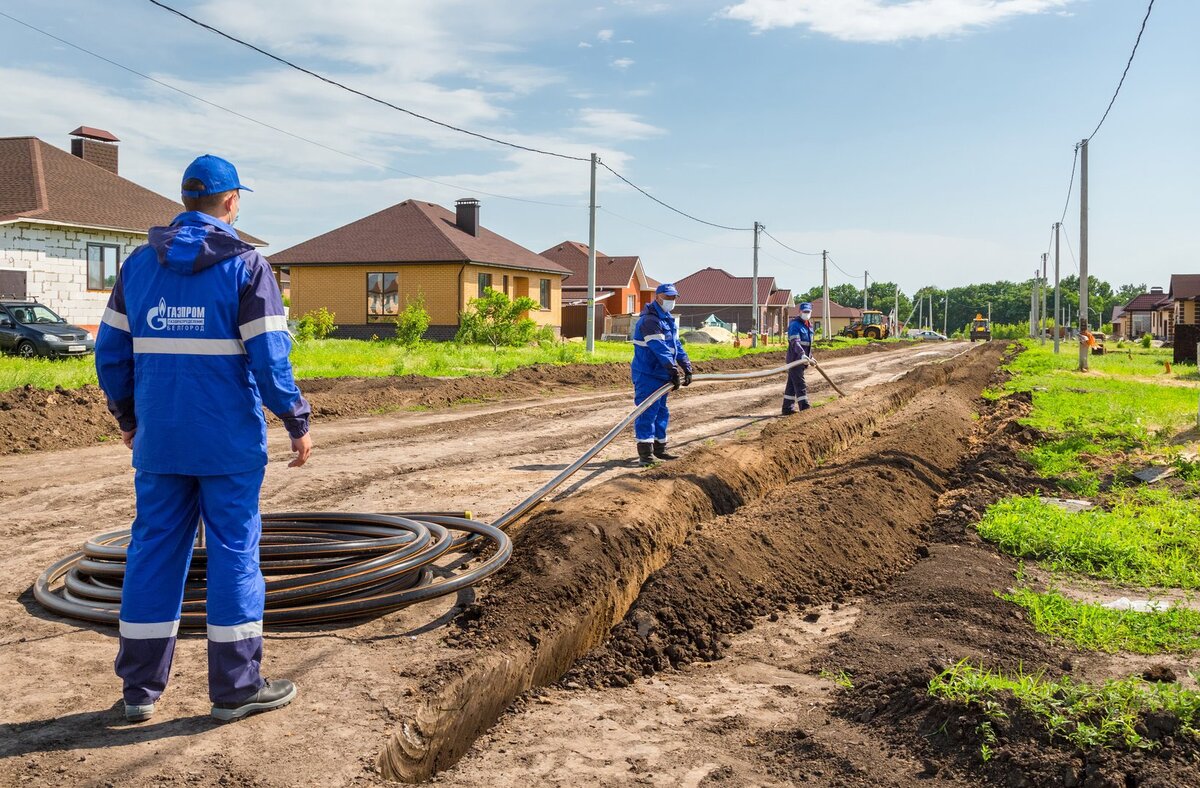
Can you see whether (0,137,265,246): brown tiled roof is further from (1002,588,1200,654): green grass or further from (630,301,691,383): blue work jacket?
(1002,588,1200,654): green grass

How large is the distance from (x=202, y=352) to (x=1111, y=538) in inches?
250

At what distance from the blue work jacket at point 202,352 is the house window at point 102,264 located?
25004 mm

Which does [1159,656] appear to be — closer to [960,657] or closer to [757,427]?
[960,657]

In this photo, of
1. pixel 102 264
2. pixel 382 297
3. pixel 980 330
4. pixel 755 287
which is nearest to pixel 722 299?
pixel 980 330

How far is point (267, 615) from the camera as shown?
4738mm

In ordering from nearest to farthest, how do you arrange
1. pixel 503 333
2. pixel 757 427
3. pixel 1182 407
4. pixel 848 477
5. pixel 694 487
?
pixel 694 487 < pixel 848 477 < pixel 757 427 < pixel 1182 407 < pixel 503 333

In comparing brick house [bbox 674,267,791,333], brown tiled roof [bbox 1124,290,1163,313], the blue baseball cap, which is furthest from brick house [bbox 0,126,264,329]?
brown tiled roof [bbox 1124,290,1163,313]

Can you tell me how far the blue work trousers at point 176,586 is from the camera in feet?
12.0

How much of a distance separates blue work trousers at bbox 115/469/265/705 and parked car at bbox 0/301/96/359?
19475 millimetres

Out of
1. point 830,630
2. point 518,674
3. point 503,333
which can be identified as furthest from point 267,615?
point 503,333

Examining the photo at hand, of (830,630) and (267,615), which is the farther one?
(830,630)

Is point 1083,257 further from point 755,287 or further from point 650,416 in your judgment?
point 650,416

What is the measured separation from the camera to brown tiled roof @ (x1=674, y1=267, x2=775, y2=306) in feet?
242

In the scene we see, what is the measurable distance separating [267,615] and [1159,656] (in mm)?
4593
